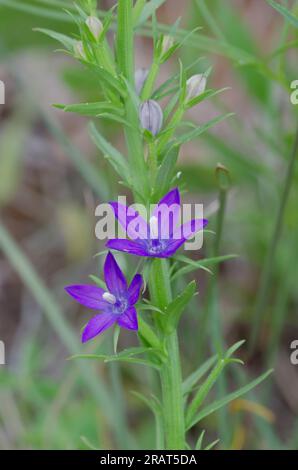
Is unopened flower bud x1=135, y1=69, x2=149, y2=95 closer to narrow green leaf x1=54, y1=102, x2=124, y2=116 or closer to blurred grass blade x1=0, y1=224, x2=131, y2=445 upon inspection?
narrow green leaf x1=54, y1=102, x2=124, y2=116

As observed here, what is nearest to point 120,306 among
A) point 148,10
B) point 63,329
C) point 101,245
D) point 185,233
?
point 185,233

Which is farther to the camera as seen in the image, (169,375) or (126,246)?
(169,375)

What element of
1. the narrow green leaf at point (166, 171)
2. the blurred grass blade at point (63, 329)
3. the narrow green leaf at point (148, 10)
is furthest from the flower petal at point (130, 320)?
the blurred grass blade at point (63, 329)

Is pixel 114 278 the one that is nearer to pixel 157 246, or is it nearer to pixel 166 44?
pixel 157 246

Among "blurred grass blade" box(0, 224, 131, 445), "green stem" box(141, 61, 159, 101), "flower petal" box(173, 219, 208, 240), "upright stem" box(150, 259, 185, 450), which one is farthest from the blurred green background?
"flower petal" box(173, 219, 208, 240)
